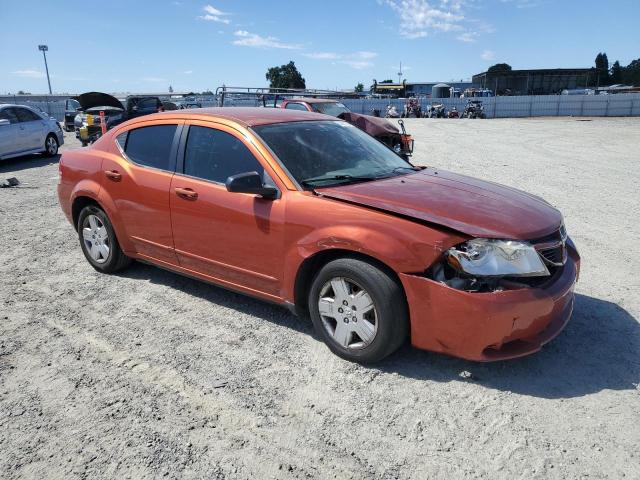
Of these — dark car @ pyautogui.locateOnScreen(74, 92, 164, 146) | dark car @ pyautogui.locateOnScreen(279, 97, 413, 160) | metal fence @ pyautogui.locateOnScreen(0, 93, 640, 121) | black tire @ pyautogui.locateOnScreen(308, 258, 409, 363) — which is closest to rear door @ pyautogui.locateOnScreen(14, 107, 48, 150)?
dark car @ pyautogui.locateOnScreen(74, 92, 164, 146)

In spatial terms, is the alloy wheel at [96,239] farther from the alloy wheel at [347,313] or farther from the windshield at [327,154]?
the alloy wheel at [347,313]

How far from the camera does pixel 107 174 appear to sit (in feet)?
15.8

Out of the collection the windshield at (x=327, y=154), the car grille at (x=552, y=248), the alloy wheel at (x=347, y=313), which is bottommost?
the alloy wheel at (x=347, y=313)

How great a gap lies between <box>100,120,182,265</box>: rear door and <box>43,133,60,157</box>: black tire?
11.4 metres

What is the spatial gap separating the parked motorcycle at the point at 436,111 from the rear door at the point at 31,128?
1131 inches

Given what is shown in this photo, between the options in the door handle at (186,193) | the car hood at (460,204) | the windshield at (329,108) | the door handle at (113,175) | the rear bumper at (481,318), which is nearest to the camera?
the rear bumper at (481,318)

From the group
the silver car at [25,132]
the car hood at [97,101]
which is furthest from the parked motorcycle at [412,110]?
the silver car at [25,132]

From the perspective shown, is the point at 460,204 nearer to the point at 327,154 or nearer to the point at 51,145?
the point at 327,154

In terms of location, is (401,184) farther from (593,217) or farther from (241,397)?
(593,217)

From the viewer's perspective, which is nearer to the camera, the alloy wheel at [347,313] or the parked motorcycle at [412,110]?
the alloy wheel at [347,313]

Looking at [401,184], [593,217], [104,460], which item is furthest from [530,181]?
[104,460]

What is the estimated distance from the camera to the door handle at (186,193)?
4055mm

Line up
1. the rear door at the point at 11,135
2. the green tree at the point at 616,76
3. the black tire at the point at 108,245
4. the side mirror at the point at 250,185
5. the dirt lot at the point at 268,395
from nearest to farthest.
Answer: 1. the dirt lot at the point at 268,395
2. the side mirror at the point at 250,185
3. the black tire at the point at 108,245
4. the rear door at the point at 11,135
5. the green tree at the point at 616,76

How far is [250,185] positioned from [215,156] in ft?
2.47
